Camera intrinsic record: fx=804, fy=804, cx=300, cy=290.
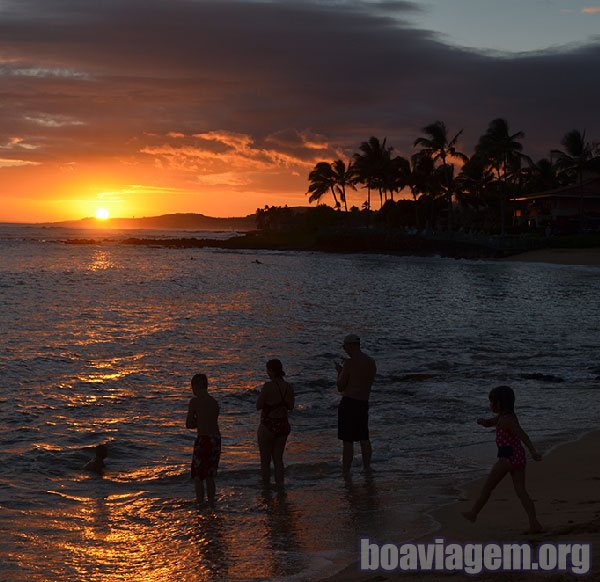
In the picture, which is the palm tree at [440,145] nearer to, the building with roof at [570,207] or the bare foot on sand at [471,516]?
the building with roof at [570,207]

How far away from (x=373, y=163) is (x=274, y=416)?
102472 mm

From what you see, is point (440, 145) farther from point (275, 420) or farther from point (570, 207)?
point (275, 420)

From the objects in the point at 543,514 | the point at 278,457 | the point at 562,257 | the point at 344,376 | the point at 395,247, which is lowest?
the point at 543,514

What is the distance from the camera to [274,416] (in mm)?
9633

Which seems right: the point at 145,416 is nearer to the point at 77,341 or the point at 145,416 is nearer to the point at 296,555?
the point at 296,555

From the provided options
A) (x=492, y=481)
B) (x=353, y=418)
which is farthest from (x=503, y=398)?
(x=353, y=418)

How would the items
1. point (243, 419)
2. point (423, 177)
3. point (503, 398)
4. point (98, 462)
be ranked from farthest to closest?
point (423, 177) → point (243, 419) → point (98, 462) → point (503, 398)

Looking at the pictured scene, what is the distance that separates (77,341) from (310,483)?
17747mm

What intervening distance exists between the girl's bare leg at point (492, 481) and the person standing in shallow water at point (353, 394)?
2.68m

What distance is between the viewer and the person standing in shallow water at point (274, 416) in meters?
9.55

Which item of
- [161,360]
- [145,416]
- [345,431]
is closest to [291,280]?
[161,360]

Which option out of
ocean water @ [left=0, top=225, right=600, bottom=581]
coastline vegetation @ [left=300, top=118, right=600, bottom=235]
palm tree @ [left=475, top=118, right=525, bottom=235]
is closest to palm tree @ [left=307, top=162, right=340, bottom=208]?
coastline vegetation @ [left=300, top=118, right=600, bottom=235]

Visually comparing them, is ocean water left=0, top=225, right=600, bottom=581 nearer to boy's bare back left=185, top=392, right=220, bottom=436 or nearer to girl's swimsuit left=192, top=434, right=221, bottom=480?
girl's swimsuit left=192, top=434, right=221, bottom=480

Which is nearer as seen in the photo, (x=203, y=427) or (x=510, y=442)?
(x=510, y=442)
